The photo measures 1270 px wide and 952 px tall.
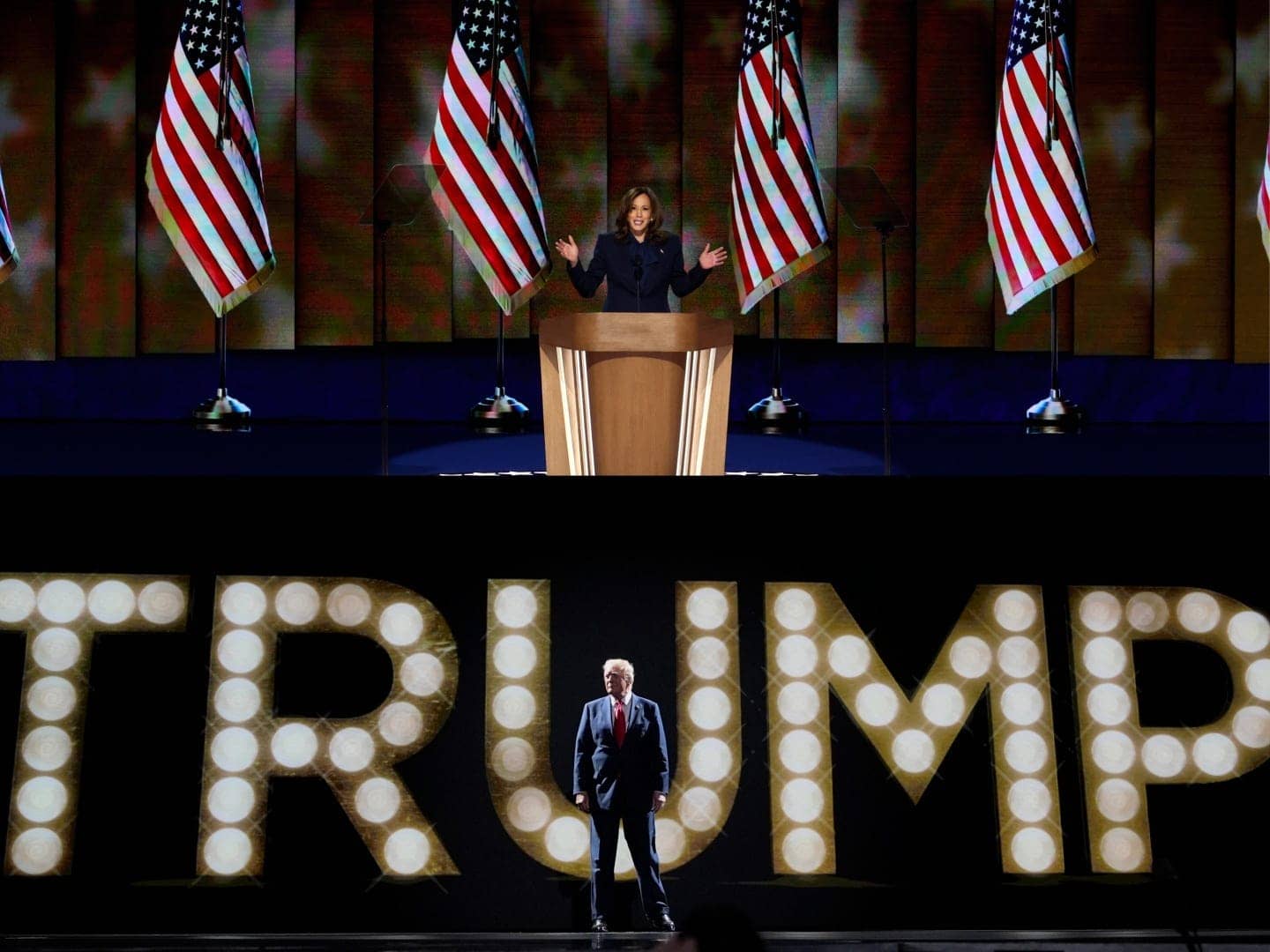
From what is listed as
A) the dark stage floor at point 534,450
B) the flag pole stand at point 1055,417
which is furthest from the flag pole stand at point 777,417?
the dark stage floor at point 534,450

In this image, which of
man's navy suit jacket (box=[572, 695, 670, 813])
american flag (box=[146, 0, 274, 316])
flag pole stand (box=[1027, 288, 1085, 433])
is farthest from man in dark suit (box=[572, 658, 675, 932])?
american flag (box=[146, 0, 274, 316])

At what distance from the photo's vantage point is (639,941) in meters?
3.38

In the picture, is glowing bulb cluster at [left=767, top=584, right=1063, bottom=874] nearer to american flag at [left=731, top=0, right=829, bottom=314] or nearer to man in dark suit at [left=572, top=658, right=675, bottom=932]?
man in dark suit at [left=572, top=658, right=675, bottom=932]

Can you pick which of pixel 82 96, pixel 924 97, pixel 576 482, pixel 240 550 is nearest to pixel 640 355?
pixel 576 482

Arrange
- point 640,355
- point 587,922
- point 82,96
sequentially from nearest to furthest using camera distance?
point 587,922, point 640,355, point 82,96

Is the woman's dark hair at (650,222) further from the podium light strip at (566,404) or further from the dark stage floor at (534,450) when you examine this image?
the dark stage floor at (534,450)

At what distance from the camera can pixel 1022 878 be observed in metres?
3.45

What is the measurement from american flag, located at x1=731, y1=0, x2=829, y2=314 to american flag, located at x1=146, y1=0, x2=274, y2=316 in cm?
194

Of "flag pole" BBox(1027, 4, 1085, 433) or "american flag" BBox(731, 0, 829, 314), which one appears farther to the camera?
"american flag" BBox(731, 0, 829, 314)

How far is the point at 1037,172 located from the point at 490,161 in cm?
214

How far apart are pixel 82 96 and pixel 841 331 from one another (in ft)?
13.7

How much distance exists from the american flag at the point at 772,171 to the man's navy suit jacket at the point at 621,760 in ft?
9.48

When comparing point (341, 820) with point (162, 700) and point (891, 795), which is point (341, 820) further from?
point (891, 795)

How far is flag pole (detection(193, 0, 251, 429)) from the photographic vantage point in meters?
5.39
